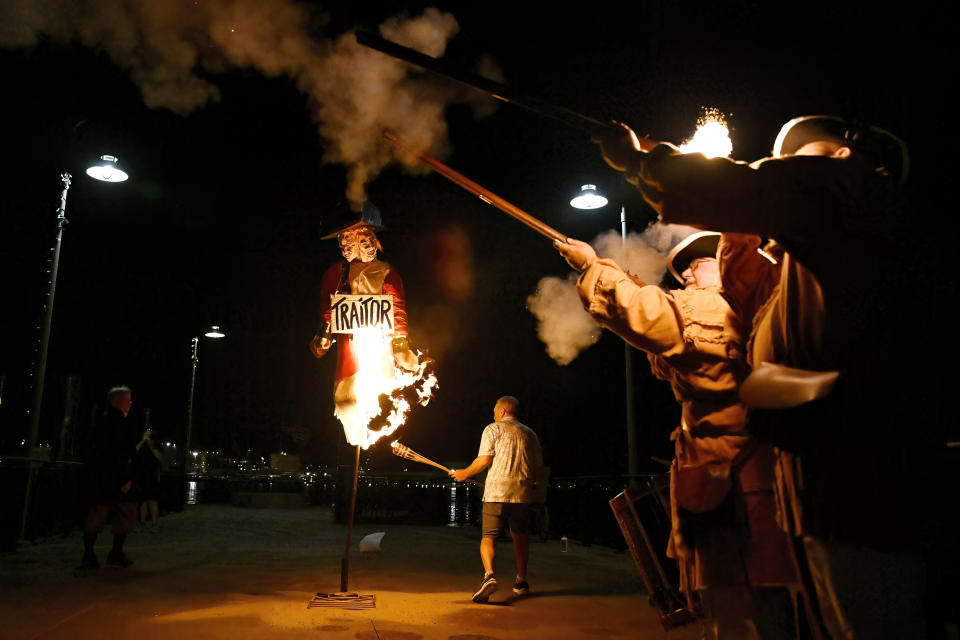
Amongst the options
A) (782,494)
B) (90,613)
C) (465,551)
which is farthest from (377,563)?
(782,494)

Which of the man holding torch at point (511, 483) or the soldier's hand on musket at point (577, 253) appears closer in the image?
the soldier's hand on musket at point (577, 253)

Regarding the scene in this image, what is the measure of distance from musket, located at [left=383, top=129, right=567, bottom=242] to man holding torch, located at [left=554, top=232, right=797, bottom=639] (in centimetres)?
38

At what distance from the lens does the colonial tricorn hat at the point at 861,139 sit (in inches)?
83.5

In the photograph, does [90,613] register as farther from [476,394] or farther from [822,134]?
[476,394]

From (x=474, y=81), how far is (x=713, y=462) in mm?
1978

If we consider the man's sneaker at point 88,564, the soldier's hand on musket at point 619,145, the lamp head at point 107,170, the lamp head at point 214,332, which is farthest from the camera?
the lamp head at point 214,332

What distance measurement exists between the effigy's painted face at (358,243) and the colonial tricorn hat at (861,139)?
5.30 m

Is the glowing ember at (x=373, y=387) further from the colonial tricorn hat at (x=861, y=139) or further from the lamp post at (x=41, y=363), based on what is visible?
the lamp post at (x=41, y=363)

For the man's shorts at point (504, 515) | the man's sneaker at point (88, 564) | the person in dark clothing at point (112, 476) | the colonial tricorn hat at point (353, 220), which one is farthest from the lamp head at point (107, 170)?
the man's shorts at point (504, 515)

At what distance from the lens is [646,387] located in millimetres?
16297

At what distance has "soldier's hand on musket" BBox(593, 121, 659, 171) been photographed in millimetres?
2277

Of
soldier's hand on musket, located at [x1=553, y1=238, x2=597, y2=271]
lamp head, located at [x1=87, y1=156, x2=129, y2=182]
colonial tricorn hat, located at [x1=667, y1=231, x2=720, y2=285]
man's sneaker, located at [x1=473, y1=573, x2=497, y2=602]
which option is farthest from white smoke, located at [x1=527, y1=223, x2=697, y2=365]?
lamp head, located at [x1=87, y1=156, x2=129, y2=182]

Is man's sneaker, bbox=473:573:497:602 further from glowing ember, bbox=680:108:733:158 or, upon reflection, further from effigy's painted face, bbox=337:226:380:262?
glowing ember, bbox=680:108:733:158

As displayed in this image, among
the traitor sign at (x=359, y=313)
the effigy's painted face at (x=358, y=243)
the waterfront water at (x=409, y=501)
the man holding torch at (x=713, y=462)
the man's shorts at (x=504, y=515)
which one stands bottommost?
the waterfront water at (x=409, y=501)
